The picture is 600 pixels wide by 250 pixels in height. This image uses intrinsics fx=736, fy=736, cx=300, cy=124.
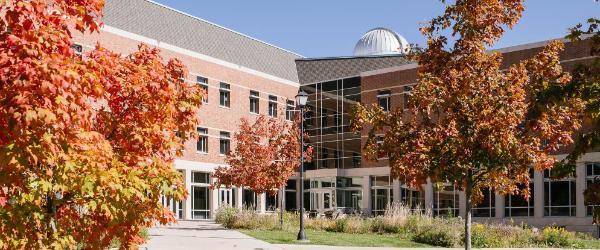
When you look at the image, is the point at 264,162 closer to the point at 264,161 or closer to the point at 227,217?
the point at 264,161

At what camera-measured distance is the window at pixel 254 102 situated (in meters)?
53.2

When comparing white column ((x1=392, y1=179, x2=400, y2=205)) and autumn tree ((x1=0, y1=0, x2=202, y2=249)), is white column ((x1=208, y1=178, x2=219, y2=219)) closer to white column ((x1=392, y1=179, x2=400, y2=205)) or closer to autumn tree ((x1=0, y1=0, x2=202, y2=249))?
white column ((x1=392, y1=179, x2=400, y2=205))

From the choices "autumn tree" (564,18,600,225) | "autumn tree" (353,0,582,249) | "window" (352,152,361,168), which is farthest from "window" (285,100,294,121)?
"autumn tree" (564,18,600,225)

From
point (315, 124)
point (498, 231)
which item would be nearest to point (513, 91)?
point (498, 231)

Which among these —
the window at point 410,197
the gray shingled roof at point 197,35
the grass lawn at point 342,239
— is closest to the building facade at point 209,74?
the gray shingled roof at point 197,35

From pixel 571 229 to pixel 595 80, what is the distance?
3305cm

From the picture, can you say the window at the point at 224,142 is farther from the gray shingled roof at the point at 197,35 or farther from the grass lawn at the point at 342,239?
the grass lawn at the point at 342,239

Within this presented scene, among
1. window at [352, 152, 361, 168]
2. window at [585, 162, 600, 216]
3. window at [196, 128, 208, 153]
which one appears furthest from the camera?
window at [352, 152, 361, 168]

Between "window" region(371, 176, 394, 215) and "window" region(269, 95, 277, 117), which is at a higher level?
"window" region(269, 95, 277, 117)

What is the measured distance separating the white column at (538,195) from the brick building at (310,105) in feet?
0.18

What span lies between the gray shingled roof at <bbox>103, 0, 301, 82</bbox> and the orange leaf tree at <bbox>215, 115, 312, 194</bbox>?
1195cm

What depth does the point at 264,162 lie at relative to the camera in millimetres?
35094

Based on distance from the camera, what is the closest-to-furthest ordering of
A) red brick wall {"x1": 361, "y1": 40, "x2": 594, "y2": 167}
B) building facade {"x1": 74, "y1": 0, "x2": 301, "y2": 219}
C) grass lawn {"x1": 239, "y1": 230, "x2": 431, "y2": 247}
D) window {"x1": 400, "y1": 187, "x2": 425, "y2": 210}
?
grass lawn {"x1": 239, "y1": 230, "x2": 431, "y2": 247} < red brick wall {"x1": 361, "y1": 40, "x2": 594, "y2": 167} < building facade {"x1": 74, "y1": 0, "x2": 301, "y2": 219} < window {"x1": 400, "y1": 187, "x2": 425, "y2": 210}

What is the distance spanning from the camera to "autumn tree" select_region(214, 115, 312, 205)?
113ft
